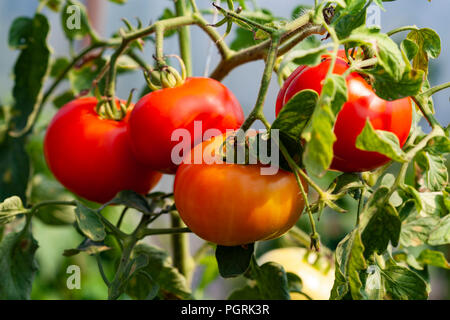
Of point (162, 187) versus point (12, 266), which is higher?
point (12, 266)

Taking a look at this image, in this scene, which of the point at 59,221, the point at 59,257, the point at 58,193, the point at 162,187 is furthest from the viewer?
the point at 162,187

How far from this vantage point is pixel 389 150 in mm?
386

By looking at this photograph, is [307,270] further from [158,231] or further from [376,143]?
[376,143]

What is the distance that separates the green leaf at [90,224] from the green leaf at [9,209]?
0.26ft

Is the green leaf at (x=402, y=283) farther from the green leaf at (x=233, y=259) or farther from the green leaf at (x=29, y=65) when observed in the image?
the green leaf at (x=29, y=65)

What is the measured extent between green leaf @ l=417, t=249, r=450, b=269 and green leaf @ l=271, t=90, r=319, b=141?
24cm

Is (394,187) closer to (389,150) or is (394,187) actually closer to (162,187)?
(389,150)

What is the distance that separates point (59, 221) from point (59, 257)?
42 centimetres

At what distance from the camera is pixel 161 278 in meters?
0.69

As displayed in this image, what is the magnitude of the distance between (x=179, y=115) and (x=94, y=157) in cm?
16

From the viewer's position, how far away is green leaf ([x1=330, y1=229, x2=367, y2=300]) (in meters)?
0.40

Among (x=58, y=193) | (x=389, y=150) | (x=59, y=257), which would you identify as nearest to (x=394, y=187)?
(x=389, y=150)

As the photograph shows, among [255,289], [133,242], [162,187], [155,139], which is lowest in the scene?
[162,187]
